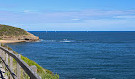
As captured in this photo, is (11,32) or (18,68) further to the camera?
(11,32)

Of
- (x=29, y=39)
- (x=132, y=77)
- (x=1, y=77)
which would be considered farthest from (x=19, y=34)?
(x=1, y=77)

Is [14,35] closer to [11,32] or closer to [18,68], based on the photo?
[11,32]

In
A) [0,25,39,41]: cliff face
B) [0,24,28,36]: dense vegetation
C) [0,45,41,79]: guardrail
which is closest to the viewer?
[0,45,41,79]: guardrail

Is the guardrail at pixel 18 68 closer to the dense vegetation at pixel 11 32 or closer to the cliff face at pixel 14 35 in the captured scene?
the cliff face at pixel 14 35

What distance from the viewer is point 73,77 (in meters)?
29.2

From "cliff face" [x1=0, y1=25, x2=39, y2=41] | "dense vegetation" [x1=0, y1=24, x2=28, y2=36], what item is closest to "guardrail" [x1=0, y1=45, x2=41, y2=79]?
"cliff face" [x1=0, y1=25, x2=39, y2=41]

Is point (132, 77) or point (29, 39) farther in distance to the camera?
point (29, 39)

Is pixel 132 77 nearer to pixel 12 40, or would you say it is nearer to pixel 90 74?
pixel 90 74

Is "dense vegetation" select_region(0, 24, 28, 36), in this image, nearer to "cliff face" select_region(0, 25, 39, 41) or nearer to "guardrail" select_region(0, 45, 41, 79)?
"cliff face" select_region(0, 25, 39, 41)

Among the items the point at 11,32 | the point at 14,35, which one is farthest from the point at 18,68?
the point at 11,32

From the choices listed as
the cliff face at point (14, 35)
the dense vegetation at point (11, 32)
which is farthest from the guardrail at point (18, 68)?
the dense vegetation at point (11, 32)

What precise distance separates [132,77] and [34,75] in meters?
28.9

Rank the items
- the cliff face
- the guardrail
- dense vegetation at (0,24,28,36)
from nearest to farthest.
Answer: the guardrail → the cliff face → dense vegetation at (0,24,28,36)

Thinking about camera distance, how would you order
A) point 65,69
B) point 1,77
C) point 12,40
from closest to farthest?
point 1,77, point 65,69, point 12,40
